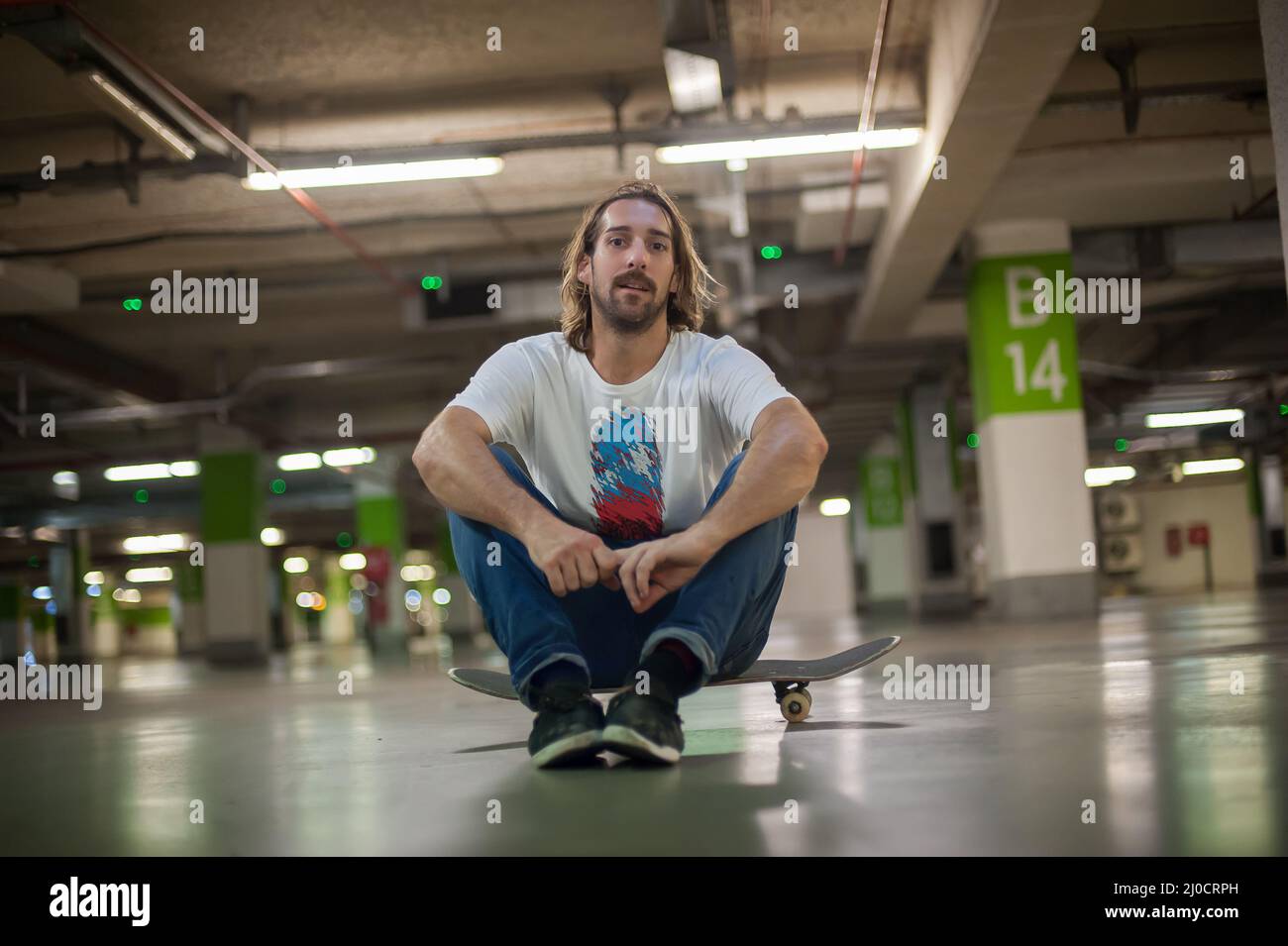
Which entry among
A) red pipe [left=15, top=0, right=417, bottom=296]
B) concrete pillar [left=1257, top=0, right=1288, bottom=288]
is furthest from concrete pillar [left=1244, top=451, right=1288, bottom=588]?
concrete pillar [left=1257, top=0, right=1288, bottom=288]

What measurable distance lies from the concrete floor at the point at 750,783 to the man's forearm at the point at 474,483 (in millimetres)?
437

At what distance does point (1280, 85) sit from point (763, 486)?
275 centimetres

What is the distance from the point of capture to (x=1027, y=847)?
4.06ft

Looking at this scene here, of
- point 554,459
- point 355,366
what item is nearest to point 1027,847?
point 554,459

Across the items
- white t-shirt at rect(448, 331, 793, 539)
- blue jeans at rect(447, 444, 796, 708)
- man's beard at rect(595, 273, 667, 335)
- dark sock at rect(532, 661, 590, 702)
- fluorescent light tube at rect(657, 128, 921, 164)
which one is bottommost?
dark sock at rect(532, 661, 590, 702)

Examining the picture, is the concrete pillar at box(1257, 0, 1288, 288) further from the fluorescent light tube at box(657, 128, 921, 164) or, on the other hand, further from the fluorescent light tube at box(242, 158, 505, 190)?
the fluorescent light tube at box(242, 158, 505, 190)

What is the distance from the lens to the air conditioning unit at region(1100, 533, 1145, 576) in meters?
30.1

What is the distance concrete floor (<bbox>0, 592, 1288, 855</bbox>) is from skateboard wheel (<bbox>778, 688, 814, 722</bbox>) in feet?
0.12

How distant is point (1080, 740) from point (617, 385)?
3.66ft

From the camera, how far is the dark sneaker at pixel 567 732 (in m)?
1.89

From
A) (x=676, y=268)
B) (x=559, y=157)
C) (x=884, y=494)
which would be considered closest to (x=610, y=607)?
(x=676, y=268)

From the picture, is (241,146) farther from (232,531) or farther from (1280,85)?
(232,531)

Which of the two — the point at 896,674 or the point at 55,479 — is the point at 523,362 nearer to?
the point at 896,674

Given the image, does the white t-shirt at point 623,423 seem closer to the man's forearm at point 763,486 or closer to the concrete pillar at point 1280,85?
the man's forearm at point 763,486
